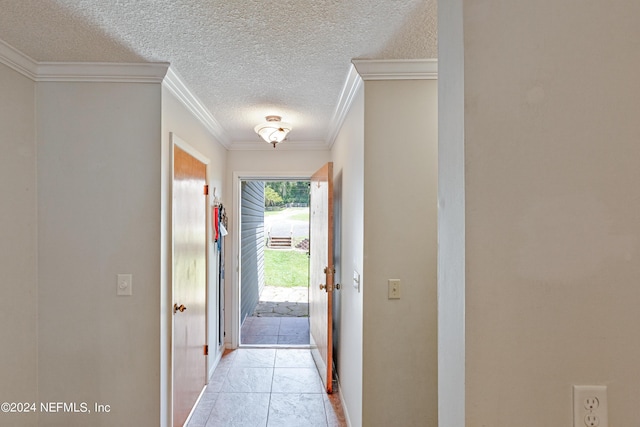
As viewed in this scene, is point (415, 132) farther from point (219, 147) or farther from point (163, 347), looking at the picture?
point (219, 147)

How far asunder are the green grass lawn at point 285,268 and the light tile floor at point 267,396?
11.3 ft

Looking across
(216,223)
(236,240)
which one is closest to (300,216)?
(236,240)

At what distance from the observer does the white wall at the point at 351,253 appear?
190 cm

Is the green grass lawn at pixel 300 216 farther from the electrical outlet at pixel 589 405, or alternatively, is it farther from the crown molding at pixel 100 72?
the electrical outlet at pixel 589 405

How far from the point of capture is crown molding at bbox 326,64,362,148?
191cm

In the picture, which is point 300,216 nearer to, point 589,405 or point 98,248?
point 98,248

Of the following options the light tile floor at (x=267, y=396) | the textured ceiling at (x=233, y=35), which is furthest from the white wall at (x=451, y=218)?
the light tile floor at (x=267, y=396)

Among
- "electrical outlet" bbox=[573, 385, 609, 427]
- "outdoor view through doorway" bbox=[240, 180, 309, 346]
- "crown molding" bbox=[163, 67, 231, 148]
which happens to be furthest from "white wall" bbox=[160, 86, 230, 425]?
"electrical outlet" bbox=[573, 385, 609, 427]

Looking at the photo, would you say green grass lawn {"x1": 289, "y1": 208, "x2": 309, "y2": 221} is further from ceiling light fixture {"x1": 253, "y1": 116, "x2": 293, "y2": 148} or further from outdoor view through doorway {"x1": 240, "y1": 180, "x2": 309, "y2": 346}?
ceiling light fixture {"x1": 253, "y1": 116, "x2": 293, "y2": 148}

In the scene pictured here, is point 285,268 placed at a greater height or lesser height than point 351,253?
lesser

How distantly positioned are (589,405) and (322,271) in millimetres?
2413

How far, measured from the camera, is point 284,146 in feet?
11.9

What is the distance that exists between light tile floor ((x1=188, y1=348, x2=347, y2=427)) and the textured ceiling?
95.8 inches

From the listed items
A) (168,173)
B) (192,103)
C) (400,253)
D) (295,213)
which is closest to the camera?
(400,253)
